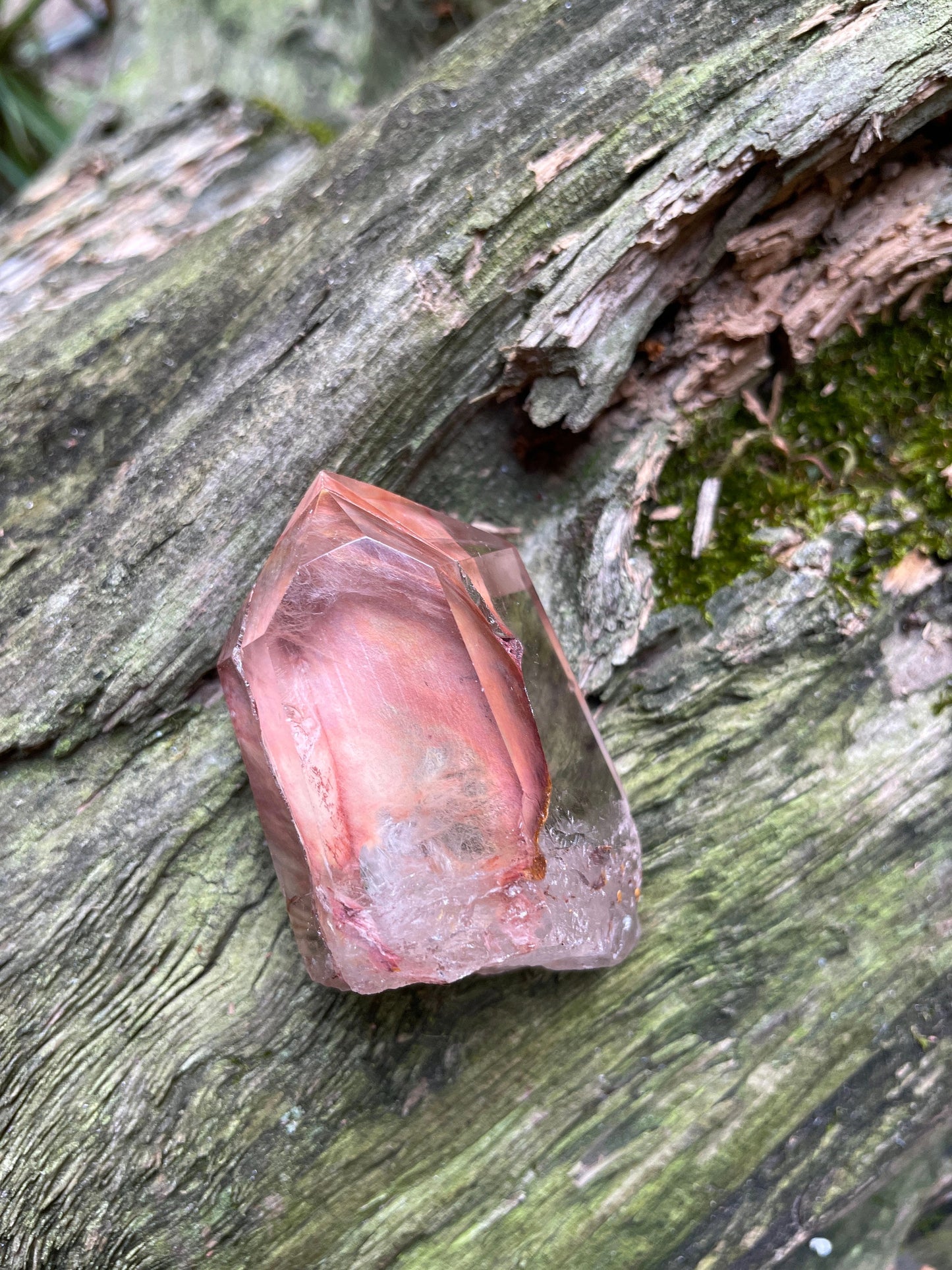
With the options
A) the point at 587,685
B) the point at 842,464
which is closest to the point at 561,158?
the point at 842,464

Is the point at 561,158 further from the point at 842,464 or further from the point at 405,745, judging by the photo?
the point at 405,745

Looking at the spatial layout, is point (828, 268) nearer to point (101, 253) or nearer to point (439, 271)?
point (439, 271)

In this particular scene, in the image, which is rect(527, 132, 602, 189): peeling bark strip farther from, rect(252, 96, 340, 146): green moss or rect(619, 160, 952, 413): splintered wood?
rect(252, 96, 340, 146): green moss

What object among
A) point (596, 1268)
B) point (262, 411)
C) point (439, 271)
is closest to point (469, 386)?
point (439, 271)

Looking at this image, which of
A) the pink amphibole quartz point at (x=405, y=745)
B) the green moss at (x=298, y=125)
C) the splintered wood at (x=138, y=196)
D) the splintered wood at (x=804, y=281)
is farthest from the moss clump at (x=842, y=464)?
the green moss at (x=298, y=125)

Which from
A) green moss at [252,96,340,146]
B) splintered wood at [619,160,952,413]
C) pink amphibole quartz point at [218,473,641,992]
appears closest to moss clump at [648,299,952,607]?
splintered wood at [619,160,952,413]

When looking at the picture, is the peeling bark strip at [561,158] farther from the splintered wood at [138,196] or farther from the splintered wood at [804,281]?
the splintered wood at [138,196]
